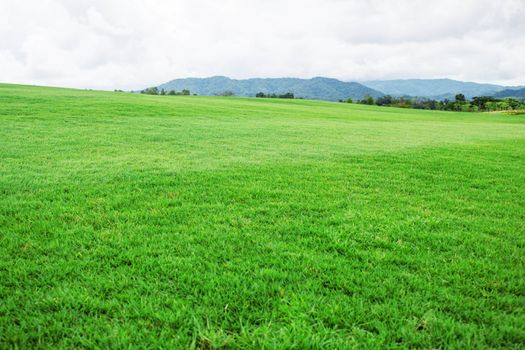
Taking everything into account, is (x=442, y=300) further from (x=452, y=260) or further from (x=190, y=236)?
(x=190, y=236)

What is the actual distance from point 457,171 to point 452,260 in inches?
259

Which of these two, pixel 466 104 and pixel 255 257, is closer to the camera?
→ pixel 255 257

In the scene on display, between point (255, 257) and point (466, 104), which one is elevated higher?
point (466, 104)

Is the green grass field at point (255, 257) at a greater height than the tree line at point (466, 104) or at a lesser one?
lesser

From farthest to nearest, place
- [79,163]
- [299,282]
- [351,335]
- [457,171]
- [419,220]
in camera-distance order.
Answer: [457,171] → [79,163] → [419,220] → [299,282] → [351,335]

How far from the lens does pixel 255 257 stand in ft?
13.4

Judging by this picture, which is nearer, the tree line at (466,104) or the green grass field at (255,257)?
the green grass field at (255,257)

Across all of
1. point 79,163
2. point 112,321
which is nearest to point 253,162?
point 79,163

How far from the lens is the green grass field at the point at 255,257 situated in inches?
114

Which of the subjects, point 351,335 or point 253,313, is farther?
point 253,313

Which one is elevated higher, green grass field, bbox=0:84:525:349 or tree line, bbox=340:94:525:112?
tree line, bbox=340:94:525:112

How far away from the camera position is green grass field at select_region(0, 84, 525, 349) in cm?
291

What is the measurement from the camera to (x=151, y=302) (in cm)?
321

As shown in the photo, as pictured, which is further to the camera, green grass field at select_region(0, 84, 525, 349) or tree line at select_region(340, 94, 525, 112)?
tree line at select_region(340, 94, 525, 112)
